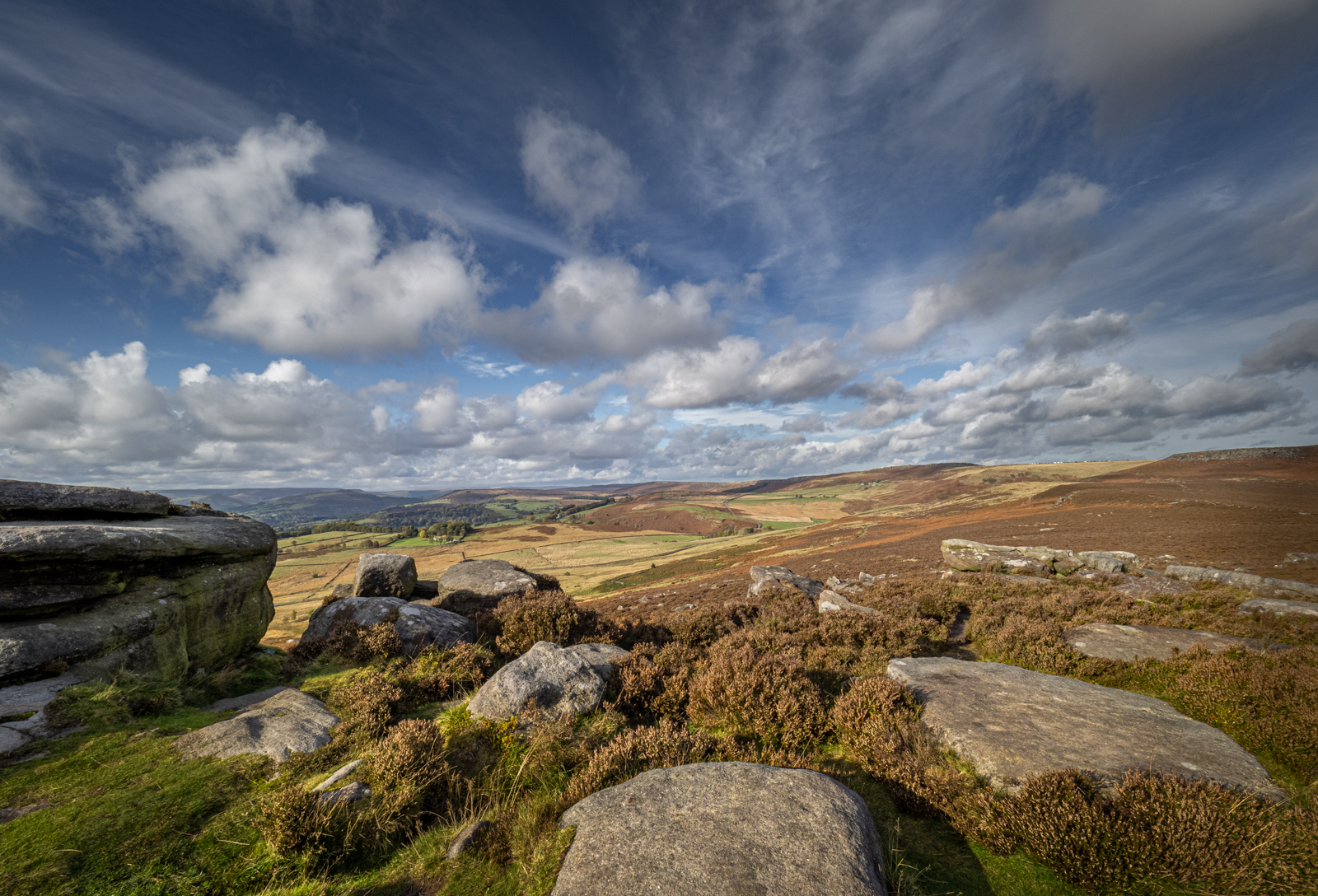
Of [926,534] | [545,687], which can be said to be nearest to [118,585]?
[545,687]

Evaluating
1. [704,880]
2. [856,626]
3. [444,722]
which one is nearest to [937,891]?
[704,880]

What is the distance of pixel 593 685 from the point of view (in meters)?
8.48

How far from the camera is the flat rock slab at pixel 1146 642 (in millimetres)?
9742

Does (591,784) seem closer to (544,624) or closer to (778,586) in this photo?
(544,624)

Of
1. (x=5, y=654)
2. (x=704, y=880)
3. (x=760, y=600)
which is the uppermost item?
(x=5, y=654)

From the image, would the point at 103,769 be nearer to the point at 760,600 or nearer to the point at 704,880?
the point at 704,880

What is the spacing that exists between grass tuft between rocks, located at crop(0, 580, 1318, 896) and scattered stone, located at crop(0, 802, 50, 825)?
186 millimetres

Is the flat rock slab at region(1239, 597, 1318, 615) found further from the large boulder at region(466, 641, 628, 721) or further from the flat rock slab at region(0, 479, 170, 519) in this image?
the flat rock slab at region(0, 479, 170, 519)

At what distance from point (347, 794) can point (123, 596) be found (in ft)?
31.2

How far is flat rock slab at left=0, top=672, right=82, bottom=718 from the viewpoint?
6.97m

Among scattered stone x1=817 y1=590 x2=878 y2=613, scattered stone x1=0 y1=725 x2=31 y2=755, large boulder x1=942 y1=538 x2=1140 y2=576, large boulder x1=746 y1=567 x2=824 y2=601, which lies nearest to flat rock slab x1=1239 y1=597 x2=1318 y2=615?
large boulder x1=942 y1=538 x2=1140 y2=576

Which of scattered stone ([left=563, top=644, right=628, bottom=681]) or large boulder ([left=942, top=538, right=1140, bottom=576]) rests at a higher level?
scattered stone ([left=563, top=644, right=628, bottom=681])

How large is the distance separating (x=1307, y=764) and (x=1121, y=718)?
187 centimetres

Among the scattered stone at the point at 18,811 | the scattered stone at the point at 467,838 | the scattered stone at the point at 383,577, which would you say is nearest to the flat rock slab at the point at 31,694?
the scattered stone at the point at 18,811
